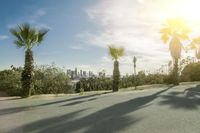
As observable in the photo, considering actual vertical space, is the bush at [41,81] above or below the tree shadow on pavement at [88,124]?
above

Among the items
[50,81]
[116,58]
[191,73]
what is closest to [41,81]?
[50,81]

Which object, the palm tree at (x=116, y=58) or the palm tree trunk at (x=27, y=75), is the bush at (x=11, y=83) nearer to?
the palm tree trunk at (x=27, y=75)

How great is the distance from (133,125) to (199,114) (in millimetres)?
3340

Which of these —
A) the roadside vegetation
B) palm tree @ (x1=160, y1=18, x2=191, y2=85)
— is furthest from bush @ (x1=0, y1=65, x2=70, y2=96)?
palm tree @ (x1=160, y1=18, x2=191, y2=85)

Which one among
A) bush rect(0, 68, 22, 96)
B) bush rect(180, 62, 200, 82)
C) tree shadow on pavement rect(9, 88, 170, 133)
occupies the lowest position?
tree shadow on pavement rect(9, 88, 170, 133)

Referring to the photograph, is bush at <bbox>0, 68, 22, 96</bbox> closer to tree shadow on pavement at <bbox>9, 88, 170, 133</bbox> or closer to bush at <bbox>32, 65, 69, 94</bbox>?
bush at <bbox>32, 65, 69, 94</bbox>

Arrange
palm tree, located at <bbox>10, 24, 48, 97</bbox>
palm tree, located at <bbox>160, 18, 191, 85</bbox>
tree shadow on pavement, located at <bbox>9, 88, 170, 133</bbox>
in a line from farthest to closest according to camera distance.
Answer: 1. palm tree, located at <bbox>160, 18, 191, 85</bbox>
2. palm tree, located at <bbox>10, 24, 48, 97</bbox>
3. tree shadow on pavement, located at <bbox>9, 88, 170, 133</bbox>

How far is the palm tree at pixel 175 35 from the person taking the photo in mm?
40344

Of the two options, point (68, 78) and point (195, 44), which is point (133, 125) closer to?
point (68, 78)

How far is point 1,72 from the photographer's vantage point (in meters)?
37.6

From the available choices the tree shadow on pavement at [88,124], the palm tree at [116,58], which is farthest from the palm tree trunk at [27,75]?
the tree shadow on pavement at [88,124]

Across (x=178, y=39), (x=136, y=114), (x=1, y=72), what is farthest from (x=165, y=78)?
(x=136, y=114)

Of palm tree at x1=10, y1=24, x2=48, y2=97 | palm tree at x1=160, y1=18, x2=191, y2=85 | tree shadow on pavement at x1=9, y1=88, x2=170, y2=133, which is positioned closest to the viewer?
tree shadow on pavement at x1=9, y1=88, x2=170, y2=133

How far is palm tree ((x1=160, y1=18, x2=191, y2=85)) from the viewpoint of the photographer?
132 ft
